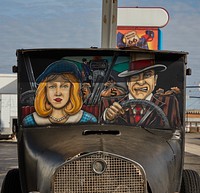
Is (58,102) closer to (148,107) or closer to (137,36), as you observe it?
(148,107)

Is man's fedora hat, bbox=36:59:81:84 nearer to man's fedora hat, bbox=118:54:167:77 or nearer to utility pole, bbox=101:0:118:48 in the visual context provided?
man's fedora hat, bbox=118:54:167:77

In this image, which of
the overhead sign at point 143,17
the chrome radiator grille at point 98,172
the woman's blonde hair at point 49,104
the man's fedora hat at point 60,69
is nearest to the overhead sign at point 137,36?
the overhead sign at point 143,17

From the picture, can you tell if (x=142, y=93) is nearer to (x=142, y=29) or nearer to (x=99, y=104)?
(x=99, y=104)

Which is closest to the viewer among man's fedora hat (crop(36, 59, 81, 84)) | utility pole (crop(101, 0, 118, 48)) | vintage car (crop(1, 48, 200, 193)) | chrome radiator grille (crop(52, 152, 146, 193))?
chrome radiator grille (crop(52, 152, 146, 193))

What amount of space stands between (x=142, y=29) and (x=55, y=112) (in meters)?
25.0

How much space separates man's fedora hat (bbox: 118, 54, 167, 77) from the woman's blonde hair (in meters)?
0.51

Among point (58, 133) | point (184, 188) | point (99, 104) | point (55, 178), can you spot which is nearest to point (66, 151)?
point (55, 178)

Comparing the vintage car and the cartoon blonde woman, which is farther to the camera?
the cartoon blonde woman

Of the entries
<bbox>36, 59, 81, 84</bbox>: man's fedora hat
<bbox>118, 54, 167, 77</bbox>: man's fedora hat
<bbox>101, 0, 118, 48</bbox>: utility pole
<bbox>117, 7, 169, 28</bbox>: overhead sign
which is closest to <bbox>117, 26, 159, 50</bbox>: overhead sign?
<bbox>117, 7, 169, 28</bbox>: overhead sign

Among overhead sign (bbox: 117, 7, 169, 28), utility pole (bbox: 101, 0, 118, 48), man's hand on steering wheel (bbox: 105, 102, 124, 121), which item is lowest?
man's hand on steering wheel (bbox: 105, 102, 124, 121)

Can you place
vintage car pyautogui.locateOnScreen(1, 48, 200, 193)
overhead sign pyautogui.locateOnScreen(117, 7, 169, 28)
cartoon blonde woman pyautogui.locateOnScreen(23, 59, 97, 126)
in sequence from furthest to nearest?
1. overhead sign pyautogui.locateOnScreen(117, 7, 169, 28)
2. cartoon blonde woman pyautogui.locateOnScreen(23, 59, 97, 126)
3. vintage car pyautogui.locateOnScreen(1, 48, 200, 193)

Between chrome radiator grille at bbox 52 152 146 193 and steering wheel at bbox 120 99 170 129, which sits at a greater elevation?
steering wheel at bbox 120 99 170 129

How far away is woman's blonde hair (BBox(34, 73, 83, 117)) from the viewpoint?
6109mm

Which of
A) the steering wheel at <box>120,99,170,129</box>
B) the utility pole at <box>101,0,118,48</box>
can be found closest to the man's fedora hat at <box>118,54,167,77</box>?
the steering wheel at <box>120,99,170,129</box>
